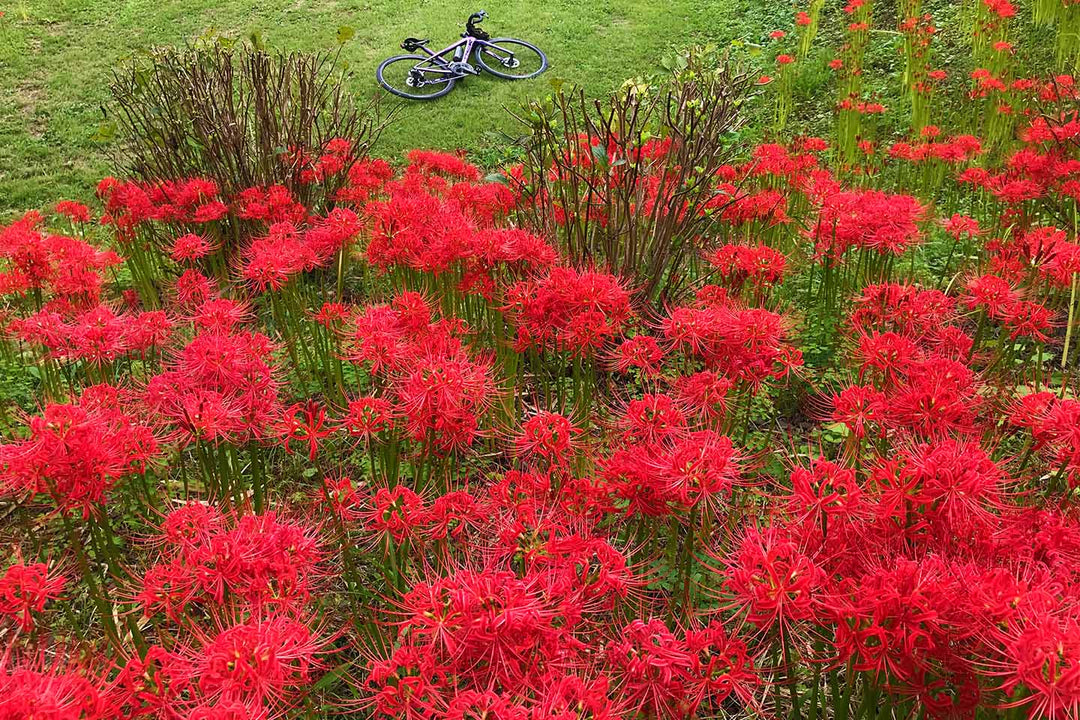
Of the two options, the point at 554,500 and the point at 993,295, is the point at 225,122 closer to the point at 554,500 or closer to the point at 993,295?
the point at 554,500

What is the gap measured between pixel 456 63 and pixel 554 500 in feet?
35.2

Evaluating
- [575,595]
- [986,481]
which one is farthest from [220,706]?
[986,481]

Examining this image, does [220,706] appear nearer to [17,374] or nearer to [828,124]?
[17,374]

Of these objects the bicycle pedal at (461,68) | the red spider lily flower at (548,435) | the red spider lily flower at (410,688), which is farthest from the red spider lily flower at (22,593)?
the bicycle pedal at (461,68)

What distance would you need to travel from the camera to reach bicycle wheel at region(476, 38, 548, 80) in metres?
11.9

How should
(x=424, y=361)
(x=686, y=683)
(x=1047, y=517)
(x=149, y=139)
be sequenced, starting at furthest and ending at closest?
(x=149, y=139)
(x=424, y=361)
(x=1047, y=517)
(x=686, y=683)

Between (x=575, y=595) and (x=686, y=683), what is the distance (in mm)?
274

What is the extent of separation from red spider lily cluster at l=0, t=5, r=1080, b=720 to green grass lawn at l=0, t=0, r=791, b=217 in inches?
221

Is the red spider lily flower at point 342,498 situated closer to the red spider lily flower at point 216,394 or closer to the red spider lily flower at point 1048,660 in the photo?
the red spider lily flower at point 216,394

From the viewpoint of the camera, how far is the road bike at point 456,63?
11227mm

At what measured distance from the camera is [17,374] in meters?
4.15

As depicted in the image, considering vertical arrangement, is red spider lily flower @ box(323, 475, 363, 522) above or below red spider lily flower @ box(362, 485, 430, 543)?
below

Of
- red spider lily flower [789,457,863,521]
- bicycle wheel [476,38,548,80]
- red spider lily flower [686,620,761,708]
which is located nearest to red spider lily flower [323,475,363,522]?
red spider lily flower [686,620,761,708]

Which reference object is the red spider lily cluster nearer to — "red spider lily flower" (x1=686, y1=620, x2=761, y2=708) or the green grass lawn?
"red spider lily flower" (x1=686, y1=620, x2=761, y2=708)
